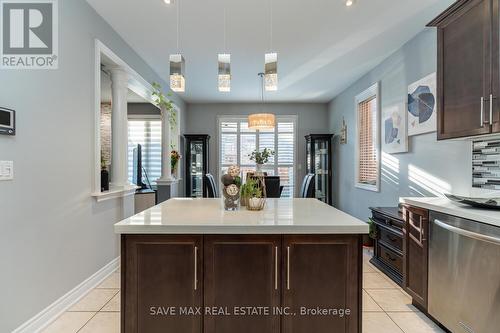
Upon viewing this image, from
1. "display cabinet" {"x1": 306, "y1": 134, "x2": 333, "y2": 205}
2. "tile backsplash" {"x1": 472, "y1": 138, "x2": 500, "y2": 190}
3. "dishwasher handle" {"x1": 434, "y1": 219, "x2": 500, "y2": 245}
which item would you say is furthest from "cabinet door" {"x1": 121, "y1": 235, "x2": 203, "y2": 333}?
"display cabinet" {"x1": 306, "y1": 134, "x2": 333, "y2": 205}

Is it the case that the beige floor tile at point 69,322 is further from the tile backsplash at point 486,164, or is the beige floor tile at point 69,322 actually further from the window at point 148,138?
the window at point 148,138

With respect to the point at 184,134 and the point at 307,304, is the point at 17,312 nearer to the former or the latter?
the point at 307,304

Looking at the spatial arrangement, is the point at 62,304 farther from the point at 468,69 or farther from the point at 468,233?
the point at 468,69

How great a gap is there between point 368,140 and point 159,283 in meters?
4.20

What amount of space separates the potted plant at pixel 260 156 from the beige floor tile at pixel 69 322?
4262 millimetres

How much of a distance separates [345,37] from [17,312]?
158 inches

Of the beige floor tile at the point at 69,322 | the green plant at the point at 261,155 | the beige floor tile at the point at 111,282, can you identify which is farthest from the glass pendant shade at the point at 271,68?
the green plant at the point at 261,155

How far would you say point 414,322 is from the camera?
2186 mm

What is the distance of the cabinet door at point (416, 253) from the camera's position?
85.4 inches

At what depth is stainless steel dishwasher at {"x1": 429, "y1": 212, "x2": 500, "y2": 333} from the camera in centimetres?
156

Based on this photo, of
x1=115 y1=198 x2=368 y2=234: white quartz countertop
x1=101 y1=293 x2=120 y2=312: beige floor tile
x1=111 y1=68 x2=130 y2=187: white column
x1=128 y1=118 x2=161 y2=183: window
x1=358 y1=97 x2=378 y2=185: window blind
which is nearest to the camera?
x1=115 y1=198 x2=368 y2=234: white quartz countertop

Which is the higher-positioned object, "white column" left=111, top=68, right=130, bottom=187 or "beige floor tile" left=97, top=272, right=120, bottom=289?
"white column" left=111, top=68, right=130, bottom=187

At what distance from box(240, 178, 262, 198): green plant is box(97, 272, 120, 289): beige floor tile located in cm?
181

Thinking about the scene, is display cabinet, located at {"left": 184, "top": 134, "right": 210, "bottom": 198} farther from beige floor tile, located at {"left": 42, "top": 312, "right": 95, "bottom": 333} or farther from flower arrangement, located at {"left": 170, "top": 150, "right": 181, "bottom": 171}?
beige floor tile, located at {"left": 42, "top": 312, "right": 95, "bottom": 333}
